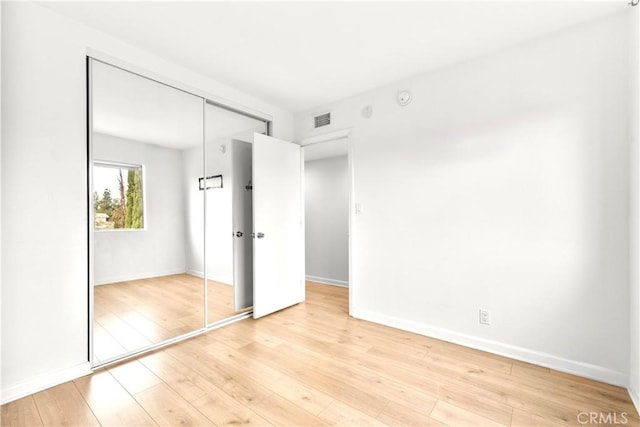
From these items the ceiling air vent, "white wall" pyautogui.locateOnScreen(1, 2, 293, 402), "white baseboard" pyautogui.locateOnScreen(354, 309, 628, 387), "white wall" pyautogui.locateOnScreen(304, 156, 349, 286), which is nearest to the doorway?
"white wall" pyautogui.locateOnScreen(304, 156, 349, 286)

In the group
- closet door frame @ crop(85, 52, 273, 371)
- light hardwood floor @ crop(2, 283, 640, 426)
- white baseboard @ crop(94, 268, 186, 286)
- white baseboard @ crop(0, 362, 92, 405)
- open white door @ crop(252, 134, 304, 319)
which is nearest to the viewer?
light hardwood floor @ crop(2, 283, 640, 426)

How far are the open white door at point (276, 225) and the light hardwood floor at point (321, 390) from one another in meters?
0.82

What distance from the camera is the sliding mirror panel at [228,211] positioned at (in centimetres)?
291

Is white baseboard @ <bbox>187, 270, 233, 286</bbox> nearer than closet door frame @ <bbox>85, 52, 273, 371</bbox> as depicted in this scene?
No

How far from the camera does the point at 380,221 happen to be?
3041 mm

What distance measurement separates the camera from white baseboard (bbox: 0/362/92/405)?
67.0 inches

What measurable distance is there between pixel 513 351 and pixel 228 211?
299cm

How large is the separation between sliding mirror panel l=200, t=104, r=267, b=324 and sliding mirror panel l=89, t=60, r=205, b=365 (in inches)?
4.5

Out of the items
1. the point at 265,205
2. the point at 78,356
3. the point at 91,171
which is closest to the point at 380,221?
the point at 265,205

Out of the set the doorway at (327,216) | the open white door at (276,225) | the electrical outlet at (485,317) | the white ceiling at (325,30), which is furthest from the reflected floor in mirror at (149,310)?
the electrical outlet at (485,317)

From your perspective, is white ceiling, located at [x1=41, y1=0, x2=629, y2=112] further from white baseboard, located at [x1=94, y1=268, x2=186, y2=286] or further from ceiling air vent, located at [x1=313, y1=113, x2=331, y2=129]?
white baseboard, located at [x1=94, y1=268, x2=186, y2=286]

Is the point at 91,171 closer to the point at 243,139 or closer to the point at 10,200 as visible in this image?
the point at 10,200

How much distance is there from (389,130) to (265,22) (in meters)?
1.58

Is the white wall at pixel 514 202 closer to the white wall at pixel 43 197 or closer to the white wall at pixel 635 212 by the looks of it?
the white wall at pixel 635 212
